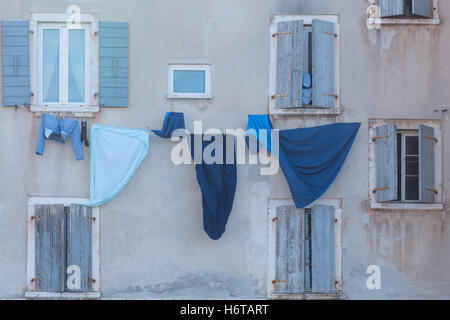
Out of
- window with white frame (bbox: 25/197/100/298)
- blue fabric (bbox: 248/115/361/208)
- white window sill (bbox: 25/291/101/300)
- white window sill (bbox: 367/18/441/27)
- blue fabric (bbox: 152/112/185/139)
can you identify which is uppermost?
white window sill (bbox: 367/18/441/27)

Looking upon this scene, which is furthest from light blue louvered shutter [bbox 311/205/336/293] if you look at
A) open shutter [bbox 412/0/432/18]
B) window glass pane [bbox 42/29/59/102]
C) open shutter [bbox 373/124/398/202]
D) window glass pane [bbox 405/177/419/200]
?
window glass pane [bbox 42/29/59/102]

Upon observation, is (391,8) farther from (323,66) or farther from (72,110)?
(72,110)

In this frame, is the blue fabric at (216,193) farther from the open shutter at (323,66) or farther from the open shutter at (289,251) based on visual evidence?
the open shutter at (323,66)

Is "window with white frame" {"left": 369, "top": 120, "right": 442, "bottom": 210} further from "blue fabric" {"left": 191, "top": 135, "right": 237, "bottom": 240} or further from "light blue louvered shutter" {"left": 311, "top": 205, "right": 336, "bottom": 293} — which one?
"blue fabric" {"left": 191, "top": 135, "right": 237, "bottom": 240}

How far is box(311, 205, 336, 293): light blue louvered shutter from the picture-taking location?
12.9 metres

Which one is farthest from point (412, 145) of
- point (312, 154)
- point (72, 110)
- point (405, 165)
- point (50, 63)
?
point (50, 63)

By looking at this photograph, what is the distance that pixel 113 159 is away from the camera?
12.9m

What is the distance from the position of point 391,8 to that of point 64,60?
5.52 metres

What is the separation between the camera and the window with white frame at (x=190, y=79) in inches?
516

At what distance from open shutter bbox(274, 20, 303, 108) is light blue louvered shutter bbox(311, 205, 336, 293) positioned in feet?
6.05

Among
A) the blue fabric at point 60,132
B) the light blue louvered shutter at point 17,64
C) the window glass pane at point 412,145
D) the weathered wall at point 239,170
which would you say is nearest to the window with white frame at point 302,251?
the weathered wall at point 239,170

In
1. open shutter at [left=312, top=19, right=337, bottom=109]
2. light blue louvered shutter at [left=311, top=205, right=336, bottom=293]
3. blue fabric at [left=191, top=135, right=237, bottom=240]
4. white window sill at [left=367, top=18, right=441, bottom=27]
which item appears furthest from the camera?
white window sill at [left=367, top=18, right=441, bottom=27]

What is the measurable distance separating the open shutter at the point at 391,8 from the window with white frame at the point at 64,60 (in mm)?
4783

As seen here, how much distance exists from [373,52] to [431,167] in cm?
214
